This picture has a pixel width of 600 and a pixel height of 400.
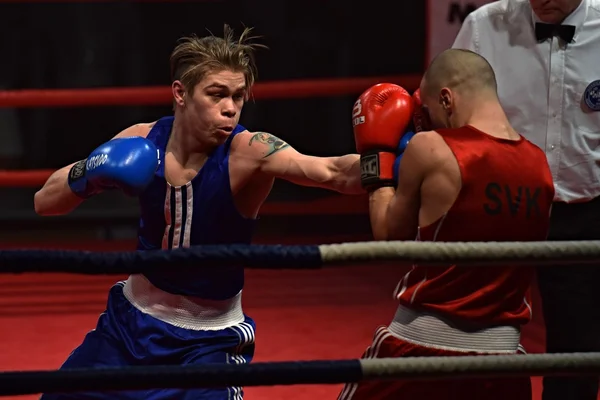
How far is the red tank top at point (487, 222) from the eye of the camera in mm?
1497

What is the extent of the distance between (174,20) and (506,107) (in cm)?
363

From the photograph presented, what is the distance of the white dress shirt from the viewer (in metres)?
2.09

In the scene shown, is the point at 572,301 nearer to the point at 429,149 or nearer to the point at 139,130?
the point at 429,149

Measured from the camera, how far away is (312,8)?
17.7 ft

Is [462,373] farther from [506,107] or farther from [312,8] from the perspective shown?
[312,8]

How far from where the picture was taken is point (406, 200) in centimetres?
155

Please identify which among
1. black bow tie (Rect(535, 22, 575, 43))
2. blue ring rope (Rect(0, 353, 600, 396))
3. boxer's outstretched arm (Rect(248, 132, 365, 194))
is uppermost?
black bow tie (Rect(535, 22, 575, 43))

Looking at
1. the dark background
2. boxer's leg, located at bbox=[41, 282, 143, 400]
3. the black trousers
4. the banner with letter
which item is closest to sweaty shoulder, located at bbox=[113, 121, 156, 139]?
boxer's leg, located at bbox=[41, 282, 143, 400]

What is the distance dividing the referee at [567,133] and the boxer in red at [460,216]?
1.52 ft

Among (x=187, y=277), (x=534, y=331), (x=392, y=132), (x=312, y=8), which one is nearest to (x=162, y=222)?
(x=187, y=277)

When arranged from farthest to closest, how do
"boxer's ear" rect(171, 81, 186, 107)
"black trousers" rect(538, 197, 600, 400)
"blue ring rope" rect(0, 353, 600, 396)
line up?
"black trousers" rect(538, 197, 600, 400) < "boxer's ear" rect(171, 81, 186, 107) < "blue ring rope" rect(0, 353, 600, 396)

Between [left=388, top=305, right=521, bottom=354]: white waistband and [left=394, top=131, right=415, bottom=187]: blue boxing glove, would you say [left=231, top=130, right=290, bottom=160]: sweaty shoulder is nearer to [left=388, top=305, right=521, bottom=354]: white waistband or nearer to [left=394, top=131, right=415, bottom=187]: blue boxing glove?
[left=394, top=131, right=415, bottom=187]: blue boxing glove

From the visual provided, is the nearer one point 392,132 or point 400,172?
point 400,172

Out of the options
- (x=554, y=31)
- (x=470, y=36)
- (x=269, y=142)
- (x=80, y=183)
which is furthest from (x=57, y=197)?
(x=554, y=31)
